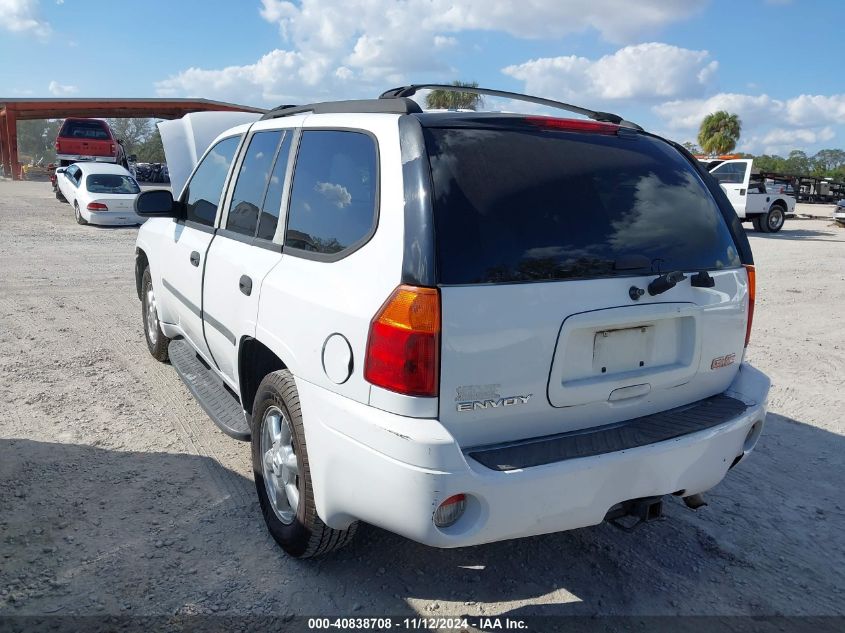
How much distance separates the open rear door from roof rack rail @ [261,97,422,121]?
1798 centimetres

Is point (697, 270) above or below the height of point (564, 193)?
below

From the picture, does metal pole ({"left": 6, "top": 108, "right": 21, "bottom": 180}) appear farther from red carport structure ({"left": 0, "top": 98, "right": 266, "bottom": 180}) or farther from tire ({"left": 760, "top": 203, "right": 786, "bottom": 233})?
tire ({"left": 760, "top": 203, "right": 786, "bottom": 233})

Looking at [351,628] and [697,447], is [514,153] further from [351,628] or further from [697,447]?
[351,628]

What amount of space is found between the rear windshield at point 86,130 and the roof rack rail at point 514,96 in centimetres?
2666

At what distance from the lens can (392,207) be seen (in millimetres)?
2504

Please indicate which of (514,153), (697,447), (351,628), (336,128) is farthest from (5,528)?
(697,447)

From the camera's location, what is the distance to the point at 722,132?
48.7 metres

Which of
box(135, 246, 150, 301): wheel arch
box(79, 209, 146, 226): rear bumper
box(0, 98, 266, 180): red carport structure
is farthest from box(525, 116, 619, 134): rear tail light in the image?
box(0, 98, 266, 180): red carport structure

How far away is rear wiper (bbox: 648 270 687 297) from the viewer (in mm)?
2678

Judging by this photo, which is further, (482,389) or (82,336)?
(82,336)

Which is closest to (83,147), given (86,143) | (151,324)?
(86,143)

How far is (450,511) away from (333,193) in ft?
4.62

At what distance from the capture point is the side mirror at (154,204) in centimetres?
450

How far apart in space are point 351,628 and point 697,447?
5.13 ft
